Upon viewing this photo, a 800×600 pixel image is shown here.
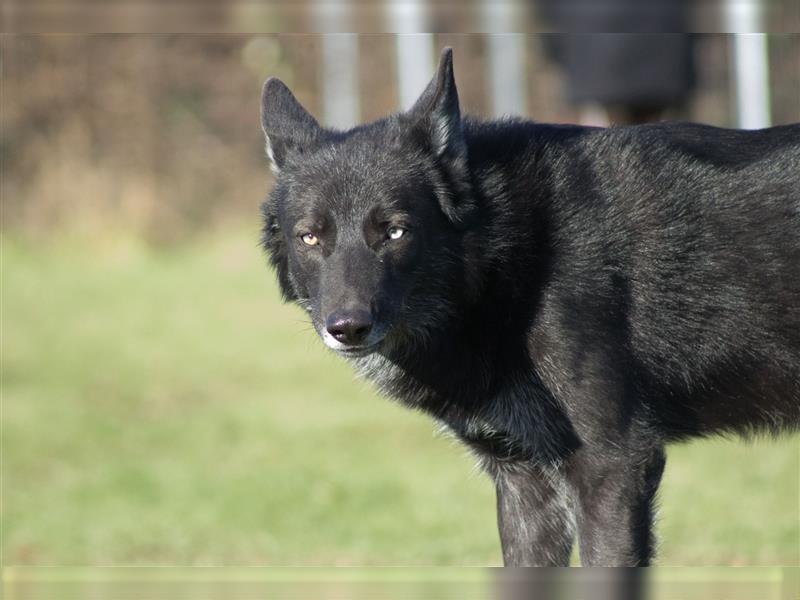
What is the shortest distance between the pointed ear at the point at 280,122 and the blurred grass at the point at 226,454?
67cm

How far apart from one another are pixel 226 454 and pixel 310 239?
18.9 ft

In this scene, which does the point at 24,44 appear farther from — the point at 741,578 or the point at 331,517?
the point at 741,578

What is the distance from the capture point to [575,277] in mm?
4598

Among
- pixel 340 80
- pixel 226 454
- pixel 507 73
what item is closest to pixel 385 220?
pixel 226 454

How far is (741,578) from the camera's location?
142 inches

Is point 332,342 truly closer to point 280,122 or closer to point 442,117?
point 442,117

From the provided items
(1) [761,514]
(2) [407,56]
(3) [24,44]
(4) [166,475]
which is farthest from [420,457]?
(3) [24,44]

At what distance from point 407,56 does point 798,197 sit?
11764 millimetres

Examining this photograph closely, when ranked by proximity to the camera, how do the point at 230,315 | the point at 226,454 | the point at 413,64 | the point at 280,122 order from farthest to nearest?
the point at 413,64 → the point at 230,315 → the point at 226,454 → the point at 280,122

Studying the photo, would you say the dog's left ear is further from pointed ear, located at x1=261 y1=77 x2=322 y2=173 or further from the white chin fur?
the white chin fur

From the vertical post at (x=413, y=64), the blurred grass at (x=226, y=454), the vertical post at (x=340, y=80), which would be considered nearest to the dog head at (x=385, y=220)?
the blurred grass at (x=226, y=454)

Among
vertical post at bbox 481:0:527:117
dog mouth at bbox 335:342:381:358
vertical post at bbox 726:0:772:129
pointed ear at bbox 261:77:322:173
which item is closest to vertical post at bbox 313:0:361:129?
vertical post at bbox 481:0:527:117

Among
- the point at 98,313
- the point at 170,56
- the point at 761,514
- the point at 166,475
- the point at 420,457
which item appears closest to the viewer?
the point at 761,514

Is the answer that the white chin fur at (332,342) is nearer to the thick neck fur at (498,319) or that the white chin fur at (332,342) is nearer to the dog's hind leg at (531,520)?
the thick neck fur at (498,319)
